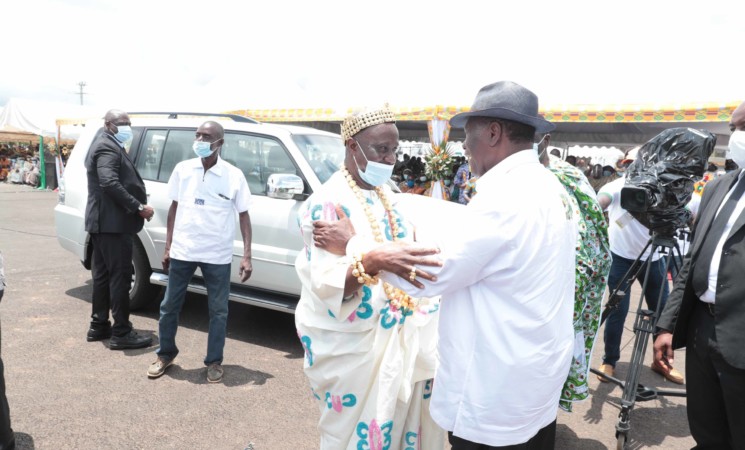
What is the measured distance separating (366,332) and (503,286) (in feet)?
2.43

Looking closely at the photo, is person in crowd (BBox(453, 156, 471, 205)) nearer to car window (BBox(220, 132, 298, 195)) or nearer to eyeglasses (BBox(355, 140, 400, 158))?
car window (BBox(220, 132, 298, 195))

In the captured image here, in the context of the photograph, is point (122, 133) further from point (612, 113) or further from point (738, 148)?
point (612, 113)

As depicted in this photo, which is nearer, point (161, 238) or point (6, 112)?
point (161, 238)

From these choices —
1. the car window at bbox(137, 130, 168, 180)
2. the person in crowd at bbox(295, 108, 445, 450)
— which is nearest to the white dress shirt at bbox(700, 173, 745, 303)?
the person in crowd at bbox(295, 108, 445, 450)

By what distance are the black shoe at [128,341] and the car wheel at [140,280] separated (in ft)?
2.44

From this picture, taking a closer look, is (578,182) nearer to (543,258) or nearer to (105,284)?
(543,258)

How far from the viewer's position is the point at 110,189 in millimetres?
4062

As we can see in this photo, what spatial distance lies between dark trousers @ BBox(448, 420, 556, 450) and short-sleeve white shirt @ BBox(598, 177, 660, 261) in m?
2.77

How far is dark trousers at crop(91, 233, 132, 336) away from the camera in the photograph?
4.24m

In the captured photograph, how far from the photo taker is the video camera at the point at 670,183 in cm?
298

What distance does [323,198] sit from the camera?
212cm

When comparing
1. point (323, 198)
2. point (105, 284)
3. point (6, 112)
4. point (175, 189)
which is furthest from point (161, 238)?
point (6, 112)

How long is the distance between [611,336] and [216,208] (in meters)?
3.46

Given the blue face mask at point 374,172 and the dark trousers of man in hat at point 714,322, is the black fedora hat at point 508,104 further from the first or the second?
the dark trousers of man in hat at point 714,322
